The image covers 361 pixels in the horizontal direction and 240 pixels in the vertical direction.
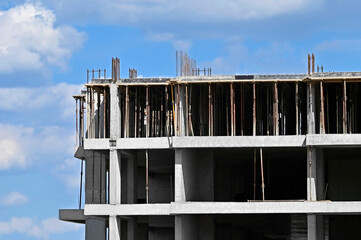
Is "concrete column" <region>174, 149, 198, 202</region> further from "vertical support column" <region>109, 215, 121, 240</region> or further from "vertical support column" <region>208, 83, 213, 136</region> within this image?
"vertical support column" <region>109, 215, 121, 240</region>

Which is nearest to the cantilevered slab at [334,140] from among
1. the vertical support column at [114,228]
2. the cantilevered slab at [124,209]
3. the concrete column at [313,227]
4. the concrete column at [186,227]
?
the concrete column at [313,227]

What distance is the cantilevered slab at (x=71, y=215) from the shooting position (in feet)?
158

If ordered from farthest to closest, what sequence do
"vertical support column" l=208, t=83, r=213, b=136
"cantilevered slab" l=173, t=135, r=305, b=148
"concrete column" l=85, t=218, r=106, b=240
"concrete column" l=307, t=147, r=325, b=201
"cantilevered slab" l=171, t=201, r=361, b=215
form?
"concrete column" l=85, t=218, r=106, b=240
"vertical support column" l=208, t=83, r=213, b=136
"cantilevered slab" l=173, t=135, r=305, b=148
"concrete column" l=307, t=147, r=325, b=201
"cantilevered slab" l=171, t=201, r=361, b=215

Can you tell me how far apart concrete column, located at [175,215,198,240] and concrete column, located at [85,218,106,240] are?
503 centimetres

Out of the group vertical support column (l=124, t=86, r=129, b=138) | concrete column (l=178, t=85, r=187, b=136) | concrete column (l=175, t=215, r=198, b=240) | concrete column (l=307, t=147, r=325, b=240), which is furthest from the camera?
vertical support column (l=124, t=86, r=129, b=138)

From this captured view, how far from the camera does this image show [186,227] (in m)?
40.4

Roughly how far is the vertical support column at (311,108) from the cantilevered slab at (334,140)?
2.47 feet

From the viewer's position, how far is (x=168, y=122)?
41750 mm

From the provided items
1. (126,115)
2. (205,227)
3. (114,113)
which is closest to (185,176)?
(205,227)

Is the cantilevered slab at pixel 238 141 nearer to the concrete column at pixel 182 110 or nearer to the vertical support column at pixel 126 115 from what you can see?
the concrete column at pixel 182 110

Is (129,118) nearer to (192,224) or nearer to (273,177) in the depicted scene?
(192,224)

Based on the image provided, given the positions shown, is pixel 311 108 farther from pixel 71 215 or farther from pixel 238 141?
pixel 71 215

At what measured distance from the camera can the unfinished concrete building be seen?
1550 inches

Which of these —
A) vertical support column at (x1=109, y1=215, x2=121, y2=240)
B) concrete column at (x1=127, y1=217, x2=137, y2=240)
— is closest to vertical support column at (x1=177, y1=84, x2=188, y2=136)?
vertical support column at (x1=109, y1=215, x2=121, y2=240)
